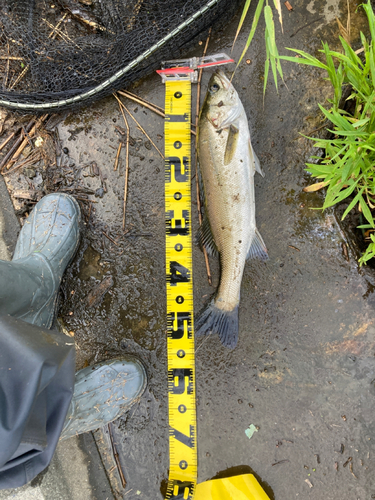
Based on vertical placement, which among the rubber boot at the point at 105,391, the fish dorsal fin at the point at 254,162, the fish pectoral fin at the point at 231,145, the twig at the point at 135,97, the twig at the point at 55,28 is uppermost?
the twig at the point at 55,28

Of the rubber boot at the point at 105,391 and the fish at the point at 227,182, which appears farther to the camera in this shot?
the rubber boot at the point at 105,391

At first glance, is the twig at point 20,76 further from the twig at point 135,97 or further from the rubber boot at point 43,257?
the rubber boot at point 43,257

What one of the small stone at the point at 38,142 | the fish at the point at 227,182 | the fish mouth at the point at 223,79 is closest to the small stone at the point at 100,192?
the small stone at the point at 38,142

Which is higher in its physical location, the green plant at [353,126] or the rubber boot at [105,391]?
the green plant at [353,126]

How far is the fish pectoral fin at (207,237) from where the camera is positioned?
266cm

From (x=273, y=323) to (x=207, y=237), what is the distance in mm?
963

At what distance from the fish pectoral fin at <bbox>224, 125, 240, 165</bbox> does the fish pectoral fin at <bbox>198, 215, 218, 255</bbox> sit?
51 cm

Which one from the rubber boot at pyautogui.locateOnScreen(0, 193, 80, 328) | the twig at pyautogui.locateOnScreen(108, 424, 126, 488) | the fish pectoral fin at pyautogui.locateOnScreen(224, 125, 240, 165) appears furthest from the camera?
the twig at pyautogui.locateOnScreen(108, 424, 126, 488)

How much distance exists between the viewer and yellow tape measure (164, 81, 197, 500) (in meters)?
2.75

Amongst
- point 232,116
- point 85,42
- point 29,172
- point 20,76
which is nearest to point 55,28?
point 85,42

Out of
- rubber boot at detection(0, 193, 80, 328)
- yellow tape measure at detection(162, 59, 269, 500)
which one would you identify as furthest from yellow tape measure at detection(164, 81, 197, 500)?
rubber boot at detection(0, 193, 80, 328)

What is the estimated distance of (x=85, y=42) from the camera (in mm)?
2834

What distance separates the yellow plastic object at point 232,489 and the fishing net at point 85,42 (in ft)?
11.7

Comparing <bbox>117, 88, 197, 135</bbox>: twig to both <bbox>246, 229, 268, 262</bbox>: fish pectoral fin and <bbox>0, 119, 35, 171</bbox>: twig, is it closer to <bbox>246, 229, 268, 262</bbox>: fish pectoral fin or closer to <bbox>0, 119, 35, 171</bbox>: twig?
<bbox>0, 119, 35, 171</bbox>: twig
